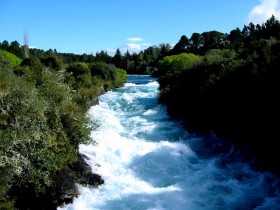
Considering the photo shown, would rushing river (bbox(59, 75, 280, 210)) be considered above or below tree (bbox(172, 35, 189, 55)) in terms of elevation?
below

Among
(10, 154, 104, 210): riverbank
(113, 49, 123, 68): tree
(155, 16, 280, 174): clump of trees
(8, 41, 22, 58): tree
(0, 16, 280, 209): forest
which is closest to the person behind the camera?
(0, 16, 280, 209): forest

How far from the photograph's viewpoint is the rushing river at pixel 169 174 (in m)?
14.6

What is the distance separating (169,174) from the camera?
17.9 metres

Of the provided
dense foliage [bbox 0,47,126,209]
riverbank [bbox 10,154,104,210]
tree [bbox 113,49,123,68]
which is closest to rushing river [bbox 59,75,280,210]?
riverbank [bbox 10,154,104,210]

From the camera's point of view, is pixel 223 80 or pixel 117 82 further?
pixel 117 82

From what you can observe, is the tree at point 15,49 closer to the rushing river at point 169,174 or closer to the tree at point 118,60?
the tree at point 118,60

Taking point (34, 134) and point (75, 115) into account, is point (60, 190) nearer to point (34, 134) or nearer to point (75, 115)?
point (34, 134)

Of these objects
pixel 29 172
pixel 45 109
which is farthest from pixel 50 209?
pixel 45 109

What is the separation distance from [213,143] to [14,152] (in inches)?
534

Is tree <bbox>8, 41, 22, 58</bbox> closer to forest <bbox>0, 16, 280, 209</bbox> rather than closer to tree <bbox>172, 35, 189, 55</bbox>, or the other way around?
tree <bbox>172, 35, 189, 55</bbox>

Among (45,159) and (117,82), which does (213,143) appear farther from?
(117,82)

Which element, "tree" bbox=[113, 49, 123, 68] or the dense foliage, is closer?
the dense foliage

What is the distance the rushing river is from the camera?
14625 millimetres

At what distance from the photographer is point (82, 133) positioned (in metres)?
16.4
